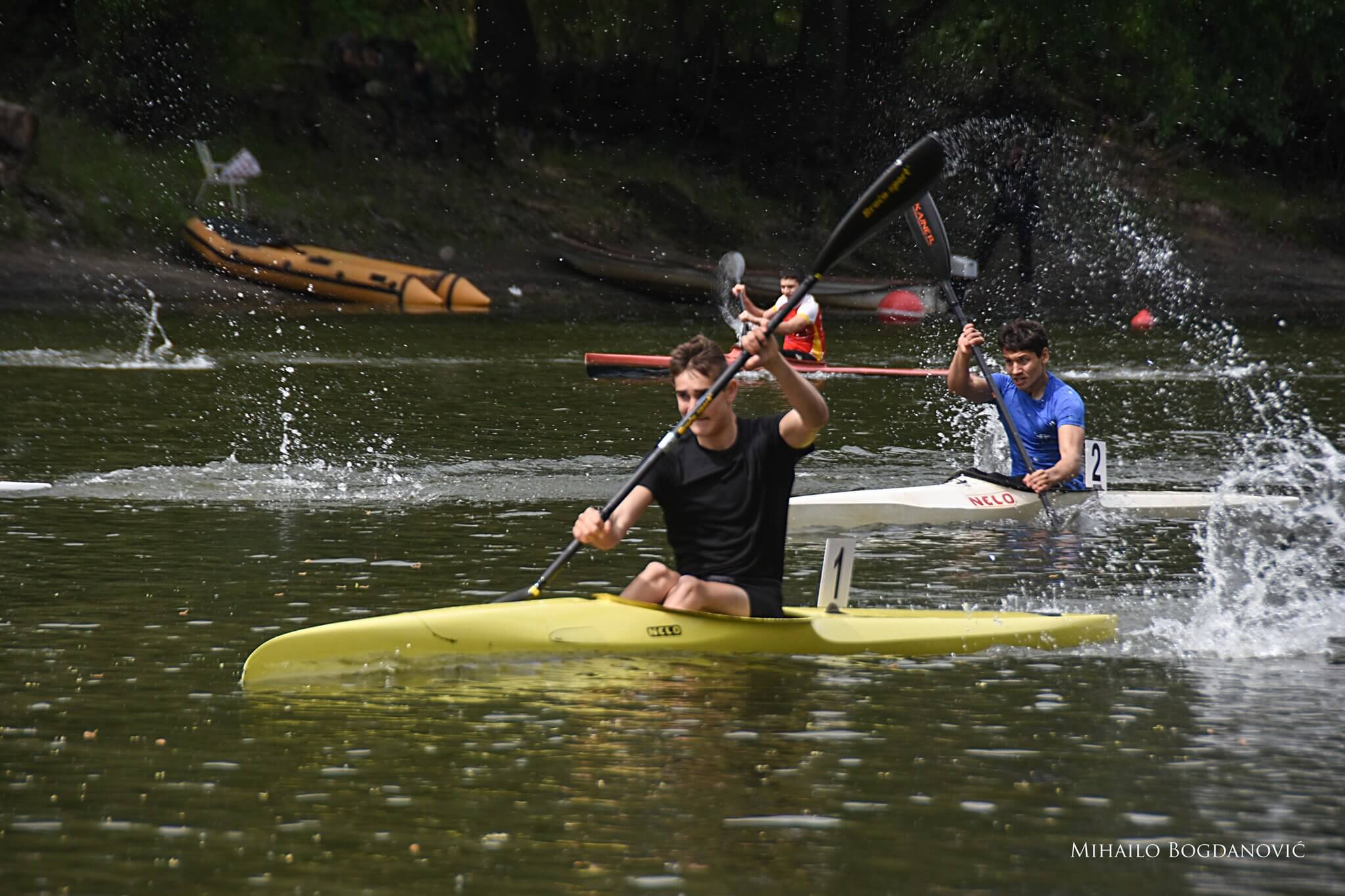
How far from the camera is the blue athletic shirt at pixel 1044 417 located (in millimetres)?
11367

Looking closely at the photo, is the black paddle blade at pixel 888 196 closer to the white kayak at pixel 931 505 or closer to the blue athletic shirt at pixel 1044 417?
the blue athletic shirt at pixel 1044 417

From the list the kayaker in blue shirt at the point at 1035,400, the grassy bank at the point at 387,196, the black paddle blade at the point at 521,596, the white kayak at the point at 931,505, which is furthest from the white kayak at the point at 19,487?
the grassy bank at the point at 387,196

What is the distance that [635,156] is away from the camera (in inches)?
1480

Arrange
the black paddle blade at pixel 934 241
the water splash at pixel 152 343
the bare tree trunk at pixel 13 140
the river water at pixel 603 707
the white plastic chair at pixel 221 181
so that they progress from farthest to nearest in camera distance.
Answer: the white plastic chair at pixel 221 181, the bare tree trunk at pixel 13 140, the water splash at pixel 152 343, the black paddle blade at pixel 934 241, the river water at pixel 603 707

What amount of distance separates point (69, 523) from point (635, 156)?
90.0ft

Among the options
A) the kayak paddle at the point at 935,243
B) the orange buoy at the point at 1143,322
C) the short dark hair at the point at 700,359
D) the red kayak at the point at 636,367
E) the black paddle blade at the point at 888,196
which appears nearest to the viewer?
the short dark hair at the point at 700,359

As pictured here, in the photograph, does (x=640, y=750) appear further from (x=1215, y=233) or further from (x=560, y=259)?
(x=1215, y=233)

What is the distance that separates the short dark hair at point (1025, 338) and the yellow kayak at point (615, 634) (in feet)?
10.9

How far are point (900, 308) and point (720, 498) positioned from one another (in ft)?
76.1

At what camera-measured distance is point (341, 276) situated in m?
29.9

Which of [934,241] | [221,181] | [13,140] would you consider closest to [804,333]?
[934,241]

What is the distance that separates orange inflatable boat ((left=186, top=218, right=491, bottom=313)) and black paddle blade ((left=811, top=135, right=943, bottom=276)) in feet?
69.5

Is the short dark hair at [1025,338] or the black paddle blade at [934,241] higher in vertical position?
the black paddle blade at [934,241]

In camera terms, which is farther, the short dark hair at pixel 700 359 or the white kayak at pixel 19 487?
the white kayak at pixel 19 487
